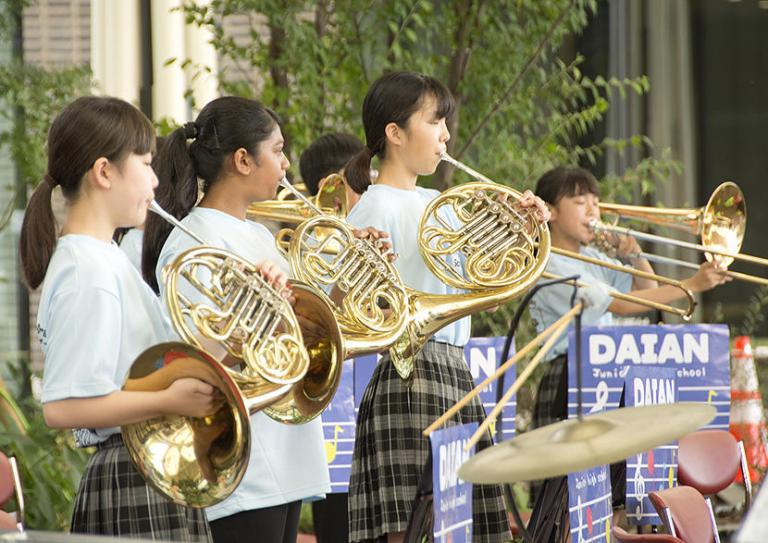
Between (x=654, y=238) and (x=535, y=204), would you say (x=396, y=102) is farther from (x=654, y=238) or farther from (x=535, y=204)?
(x=654, y=238)

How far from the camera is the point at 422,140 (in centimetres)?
331

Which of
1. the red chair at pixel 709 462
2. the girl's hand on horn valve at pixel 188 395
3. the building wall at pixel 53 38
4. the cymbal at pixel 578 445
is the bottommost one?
the red chair at pixel 709 462

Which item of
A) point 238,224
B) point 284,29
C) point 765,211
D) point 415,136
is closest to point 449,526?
point 238,224

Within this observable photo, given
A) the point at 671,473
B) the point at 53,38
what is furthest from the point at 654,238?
the point at 53,38

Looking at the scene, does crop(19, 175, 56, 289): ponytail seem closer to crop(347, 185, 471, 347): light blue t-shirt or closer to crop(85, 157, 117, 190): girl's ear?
crop(85, 157, 117, 190): girl's ear

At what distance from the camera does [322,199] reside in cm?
412

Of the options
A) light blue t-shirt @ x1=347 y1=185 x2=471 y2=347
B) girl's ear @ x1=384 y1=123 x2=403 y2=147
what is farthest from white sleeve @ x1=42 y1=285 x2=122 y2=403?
girl's ear @ x1=384 y1=123 x2=403 y2=147

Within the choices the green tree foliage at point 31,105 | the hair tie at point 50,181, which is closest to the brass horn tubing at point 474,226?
the hair tie at point 50,181

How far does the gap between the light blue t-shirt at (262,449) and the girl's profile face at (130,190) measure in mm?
368

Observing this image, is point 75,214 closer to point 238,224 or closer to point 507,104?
point 238,224

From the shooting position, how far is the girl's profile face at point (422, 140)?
130 inches

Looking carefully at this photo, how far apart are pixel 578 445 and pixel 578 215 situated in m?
3.08

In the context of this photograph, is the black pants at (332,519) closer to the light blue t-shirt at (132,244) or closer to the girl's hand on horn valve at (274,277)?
the light blue t-shirt at (132,244)

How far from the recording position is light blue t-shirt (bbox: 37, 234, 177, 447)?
2.14 metres
